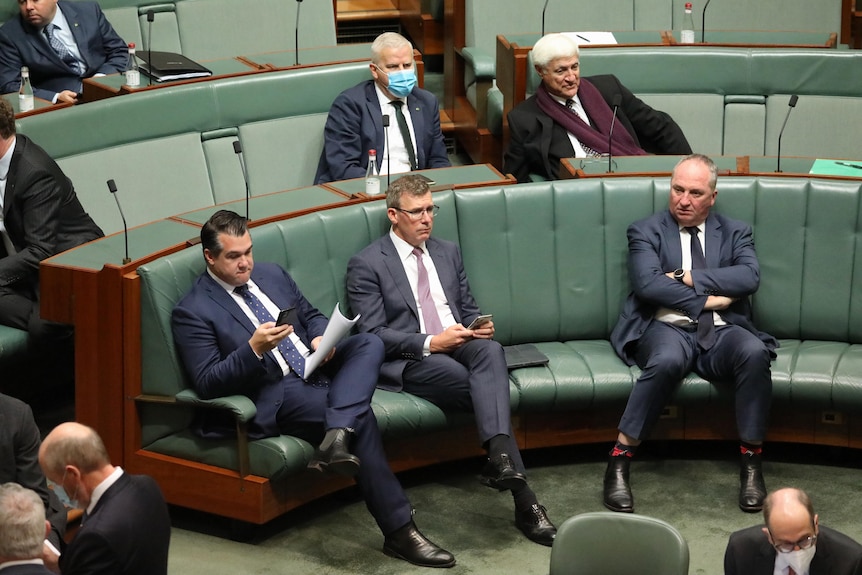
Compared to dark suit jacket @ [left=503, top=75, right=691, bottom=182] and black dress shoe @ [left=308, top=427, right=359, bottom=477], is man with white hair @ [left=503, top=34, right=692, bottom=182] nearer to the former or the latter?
dark suit jacket @ [left=503, top=75, right=691, bottom=182]

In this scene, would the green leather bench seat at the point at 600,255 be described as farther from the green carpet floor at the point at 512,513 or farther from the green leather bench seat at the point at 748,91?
the green leather bench seat at the point at 748,91

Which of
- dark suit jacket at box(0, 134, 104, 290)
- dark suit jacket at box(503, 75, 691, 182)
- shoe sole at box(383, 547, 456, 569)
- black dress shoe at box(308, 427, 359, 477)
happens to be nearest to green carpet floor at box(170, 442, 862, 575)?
shoe sole at box(383, 547, 456, 569)

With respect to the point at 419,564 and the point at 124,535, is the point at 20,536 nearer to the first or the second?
the point at 124,535

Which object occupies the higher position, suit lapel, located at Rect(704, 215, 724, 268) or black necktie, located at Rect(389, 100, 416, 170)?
black necktie, located at Rect(389, 100, 416, 170)

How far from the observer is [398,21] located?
6.61 metres

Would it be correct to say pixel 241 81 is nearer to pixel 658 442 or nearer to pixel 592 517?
pixel 658 442

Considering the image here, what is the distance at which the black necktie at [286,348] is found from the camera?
142 inches

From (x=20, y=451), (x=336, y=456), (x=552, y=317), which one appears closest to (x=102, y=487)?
(x=20, y=451)

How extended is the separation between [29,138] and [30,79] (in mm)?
1130

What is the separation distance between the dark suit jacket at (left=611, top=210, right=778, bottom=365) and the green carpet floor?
35 cm

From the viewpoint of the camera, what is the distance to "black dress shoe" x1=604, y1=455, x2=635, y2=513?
3717 mm

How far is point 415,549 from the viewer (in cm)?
345

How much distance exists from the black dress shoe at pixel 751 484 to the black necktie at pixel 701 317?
336mm

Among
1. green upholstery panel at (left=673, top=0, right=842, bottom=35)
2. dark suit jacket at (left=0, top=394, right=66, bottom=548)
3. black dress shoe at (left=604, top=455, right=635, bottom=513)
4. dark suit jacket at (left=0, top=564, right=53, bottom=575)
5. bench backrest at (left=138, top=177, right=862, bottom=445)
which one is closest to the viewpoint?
dark suit jacket at (left=0, top=564, right=53, bottom=575)
